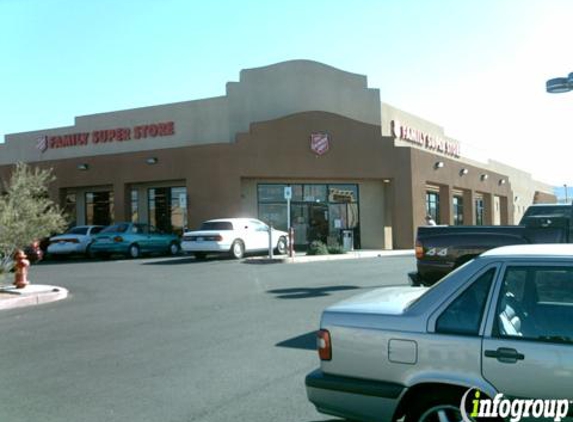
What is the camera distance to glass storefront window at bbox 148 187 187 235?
30.8 metres

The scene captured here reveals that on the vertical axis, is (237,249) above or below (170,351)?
above

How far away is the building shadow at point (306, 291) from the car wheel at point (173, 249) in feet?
46.9

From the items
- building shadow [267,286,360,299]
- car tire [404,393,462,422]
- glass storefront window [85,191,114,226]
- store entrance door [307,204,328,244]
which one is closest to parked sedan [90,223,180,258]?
glass storefront window [85,191,114,226]

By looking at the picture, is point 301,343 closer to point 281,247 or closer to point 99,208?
point 281,247

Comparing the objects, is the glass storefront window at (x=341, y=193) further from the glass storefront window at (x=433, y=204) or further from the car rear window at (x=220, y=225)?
the car rear window at (x=220, y=225)

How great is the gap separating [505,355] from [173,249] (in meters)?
24.3

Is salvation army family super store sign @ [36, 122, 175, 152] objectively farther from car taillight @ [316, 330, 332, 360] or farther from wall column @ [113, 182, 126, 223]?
car taillight @ [316, 330, 332, 360]

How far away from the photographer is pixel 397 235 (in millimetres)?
30703

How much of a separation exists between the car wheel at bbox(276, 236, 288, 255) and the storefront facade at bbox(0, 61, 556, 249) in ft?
8.65

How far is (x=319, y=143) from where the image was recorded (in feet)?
95.4

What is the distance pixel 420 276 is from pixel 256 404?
15.7ft

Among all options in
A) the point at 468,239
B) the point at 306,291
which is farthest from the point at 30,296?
the point at 468,239

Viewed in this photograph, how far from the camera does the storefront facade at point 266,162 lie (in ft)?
94.4

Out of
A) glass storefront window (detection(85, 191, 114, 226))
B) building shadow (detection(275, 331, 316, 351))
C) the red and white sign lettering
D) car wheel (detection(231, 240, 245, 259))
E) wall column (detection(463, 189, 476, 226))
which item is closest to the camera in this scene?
building shadow (detection(275, 331, 316, 351))
